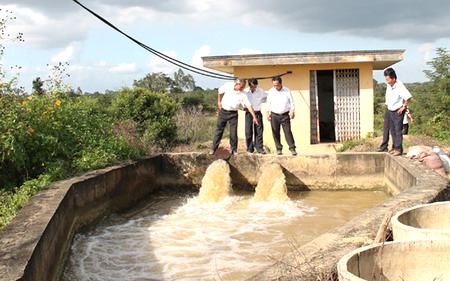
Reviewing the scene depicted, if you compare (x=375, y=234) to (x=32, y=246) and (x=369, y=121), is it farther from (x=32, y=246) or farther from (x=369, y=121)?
(x=369, y=121)

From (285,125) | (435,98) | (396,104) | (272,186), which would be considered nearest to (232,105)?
(285,125)

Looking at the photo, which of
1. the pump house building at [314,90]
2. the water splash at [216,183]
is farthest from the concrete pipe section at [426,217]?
the pump house building at [314,90]

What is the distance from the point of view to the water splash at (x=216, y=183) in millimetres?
8289

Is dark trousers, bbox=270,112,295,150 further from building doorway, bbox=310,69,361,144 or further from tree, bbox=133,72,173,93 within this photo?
tree, bbox=133,72,173,93

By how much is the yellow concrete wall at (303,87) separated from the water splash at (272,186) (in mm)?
4519

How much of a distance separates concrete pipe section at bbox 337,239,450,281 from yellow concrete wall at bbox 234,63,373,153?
10.1 m

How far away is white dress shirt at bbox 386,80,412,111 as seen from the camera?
26.2 feet

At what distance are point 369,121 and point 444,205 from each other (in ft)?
32.1

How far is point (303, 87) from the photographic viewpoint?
13203 millimetres

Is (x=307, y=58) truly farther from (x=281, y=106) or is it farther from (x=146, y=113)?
(x=146, y=113)

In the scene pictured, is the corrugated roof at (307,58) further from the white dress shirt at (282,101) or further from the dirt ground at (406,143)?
the white dress shirt at (282,101)

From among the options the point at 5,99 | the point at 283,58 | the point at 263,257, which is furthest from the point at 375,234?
the point at 283,58

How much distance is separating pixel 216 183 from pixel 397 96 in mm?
3654

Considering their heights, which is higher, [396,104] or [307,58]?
[307,58]
